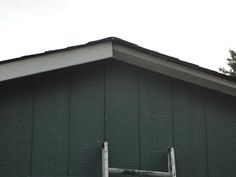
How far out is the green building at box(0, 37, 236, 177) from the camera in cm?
422

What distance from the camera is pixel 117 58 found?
4742 millimetres

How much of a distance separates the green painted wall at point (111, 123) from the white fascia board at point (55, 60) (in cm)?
22

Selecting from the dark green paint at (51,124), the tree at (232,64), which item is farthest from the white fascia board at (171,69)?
the tree at (232,64)

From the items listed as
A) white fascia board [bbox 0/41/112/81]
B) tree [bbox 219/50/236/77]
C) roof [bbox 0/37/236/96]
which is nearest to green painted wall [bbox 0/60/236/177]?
roof [bbox 0/37/236/96]

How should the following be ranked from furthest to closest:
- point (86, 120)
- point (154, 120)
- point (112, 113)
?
point (154, 120) < point (112, 113) < point (86, 120)

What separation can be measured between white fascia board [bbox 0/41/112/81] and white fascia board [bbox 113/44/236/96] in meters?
0.18

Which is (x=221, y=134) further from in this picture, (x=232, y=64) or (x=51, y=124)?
(x=232, y=64)

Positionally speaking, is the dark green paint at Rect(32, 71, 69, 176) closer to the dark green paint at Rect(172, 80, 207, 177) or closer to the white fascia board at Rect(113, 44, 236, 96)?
the white fascia board at Rect(113, 44, 236, 96)

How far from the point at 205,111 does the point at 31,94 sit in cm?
193

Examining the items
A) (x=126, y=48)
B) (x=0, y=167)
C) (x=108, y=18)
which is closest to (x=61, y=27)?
(x=108, y=18)

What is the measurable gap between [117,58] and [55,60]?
749 millimetres

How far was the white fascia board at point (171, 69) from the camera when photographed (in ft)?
15.0

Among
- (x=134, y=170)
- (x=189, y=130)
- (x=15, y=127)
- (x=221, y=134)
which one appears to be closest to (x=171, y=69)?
(x=189, y=130)

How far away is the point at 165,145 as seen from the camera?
15.2 feet
